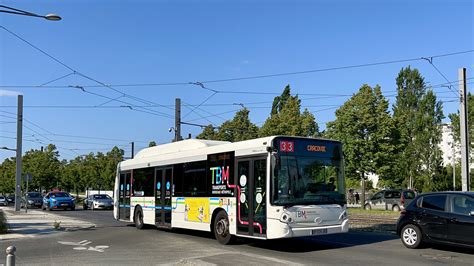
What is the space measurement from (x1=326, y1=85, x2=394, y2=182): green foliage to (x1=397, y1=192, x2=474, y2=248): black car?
23247 millimetres

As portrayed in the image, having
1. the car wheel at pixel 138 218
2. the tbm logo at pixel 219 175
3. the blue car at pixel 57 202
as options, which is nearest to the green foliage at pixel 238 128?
the blue car at pixel 57 202

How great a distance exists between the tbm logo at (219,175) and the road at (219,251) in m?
1.86

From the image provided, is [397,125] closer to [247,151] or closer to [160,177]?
[160,177]

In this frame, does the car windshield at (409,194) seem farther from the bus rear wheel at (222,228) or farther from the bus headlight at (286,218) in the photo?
the bus headlight at (286,218)

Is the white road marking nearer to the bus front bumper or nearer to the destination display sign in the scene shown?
the bus front bumper

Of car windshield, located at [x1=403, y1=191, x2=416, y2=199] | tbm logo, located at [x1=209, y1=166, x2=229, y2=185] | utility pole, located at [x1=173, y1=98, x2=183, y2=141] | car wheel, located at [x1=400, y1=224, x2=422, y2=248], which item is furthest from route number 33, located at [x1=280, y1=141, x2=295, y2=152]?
car windshield, located at [x1=403, y1=191, x2=416, y2=199]

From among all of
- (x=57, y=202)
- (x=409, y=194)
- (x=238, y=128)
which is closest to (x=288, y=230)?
(x=409, y=194)

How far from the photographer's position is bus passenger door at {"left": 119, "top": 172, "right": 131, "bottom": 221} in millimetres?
21188

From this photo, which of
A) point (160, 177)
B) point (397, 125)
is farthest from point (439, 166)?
point (160, 177)

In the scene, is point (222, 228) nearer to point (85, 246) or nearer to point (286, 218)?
point (286, 218)

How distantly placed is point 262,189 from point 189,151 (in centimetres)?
493

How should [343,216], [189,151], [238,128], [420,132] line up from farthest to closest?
[420,132]
[238,128]
[189,151]
[343,216]

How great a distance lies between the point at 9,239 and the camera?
54.8ft

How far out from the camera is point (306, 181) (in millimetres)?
12547
